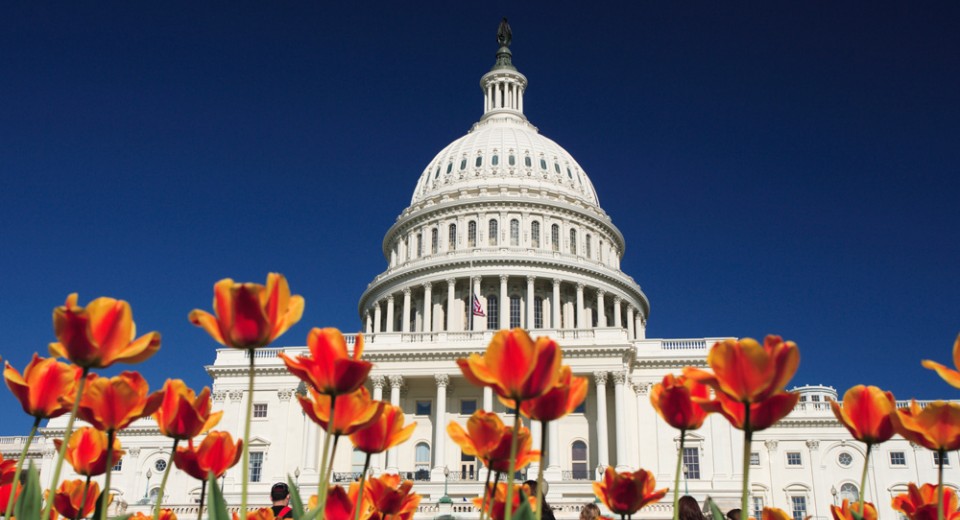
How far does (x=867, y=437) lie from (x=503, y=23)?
430 feet

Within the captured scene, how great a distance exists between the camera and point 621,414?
61281 mm

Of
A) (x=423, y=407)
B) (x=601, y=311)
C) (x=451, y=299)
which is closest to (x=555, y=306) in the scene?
(x=601, y=311)

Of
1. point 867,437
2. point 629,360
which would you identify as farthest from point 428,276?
point 867,437

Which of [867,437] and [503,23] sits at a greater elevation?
[503,23]

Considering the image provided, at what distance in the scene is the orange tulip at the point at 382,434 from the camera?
151 inches

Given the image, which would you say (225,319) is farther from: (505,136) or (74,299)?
(505,136)

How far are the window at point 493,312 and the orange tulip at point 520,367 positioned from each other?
79.2 metres

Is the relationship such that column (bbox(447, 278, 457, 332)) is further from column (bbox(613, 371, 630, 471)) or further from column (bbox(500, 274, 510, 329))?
column (bbox(613, 371, 630, 471))

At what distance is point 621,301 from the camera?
88562mm

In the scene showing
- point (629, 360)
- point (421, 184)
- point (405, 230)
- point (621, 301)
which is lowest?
point (629, 360)

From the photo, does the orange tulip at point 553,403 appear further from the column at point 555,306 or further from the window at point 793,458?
the column at point 555,306

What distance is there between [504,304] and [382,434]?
78.5 m

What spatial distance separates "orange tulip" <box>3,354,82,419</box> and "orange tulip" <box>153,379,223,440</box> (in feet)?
1.35

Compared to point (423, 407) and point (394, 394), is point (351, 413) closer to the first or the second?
point (394, 394)
